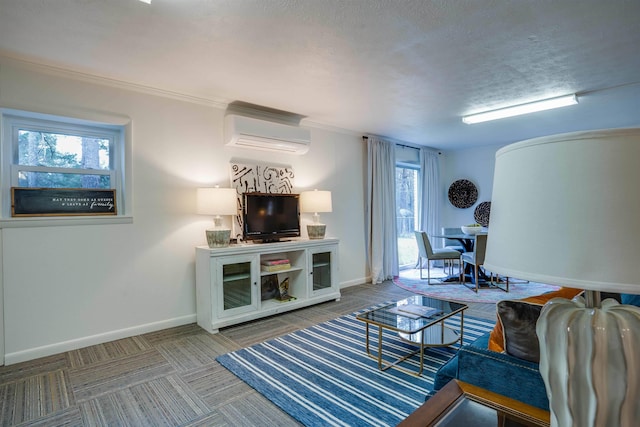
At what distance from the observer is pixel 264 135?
3.80 metres

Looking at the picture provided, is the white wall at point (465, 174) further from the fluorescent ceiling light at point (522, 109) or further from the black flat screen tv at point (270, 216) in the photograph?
the black flat screen tv at point (270, 216)

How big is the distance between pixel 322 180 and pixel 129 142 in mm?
2449

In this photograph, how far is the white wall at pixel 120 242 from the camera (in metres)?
2.71

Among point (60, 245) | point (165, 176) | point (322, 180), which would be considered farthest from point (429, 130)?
point (60, 245)

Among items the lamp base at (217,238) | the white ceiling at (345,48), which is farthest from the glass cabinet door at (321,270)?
the white ceiling at (345,48)

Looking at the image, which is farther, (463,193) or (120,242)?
(463,193)

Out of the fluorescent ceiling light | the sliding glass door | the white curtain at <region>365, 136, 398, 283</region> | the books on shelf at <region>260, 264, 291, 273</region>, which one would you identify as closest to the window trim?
the books on shelf at <region>260, 264, 291, 273</region>

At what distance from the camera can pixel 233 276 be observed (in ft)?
11.3

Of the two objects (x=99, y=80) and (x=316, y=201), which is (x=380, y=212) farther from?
(x=99, y=80)

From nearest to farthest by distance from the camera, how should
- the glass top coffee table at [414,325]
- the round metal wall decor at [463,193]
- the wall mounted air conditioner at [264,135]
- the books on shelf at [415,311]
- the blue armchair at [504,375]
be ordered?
the blue armchair at [504,375] → the glass top coffee table at [414,325] → the books on shelf at [415,311] → the wall mounted air conditioner at [264,135] → the round metal wall decor at [463,193]

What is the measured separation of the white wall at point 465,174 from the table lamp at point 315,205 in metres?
3.84

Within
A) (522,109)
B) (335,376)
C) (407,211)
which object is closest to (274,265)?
(335,376)

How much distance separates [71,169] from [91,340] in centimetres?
154

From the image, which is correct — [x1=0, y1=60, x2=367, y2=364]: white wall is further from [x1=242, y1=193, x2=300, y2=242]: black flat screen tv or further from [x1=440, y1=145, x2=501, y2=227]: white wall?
[x1=440, y1=145, x2=501, y2=227]: white wall
